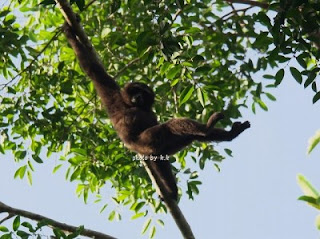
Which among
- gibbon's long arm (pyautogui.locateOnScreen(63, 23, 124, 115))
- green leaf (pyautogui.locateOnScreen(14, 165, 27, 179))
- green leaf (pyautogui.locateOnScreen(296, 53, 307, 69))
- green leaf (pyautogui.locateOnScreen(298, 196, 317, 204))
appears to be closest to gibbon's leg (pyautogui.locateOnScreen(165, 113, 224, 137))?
gibbon's long arm (pyautogui.locateOnScreen(63, 23, 124, 115))

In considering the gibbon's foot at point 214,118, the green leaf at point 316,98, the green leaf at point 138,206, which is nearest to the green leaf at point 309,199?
the green leaf at point 316,98

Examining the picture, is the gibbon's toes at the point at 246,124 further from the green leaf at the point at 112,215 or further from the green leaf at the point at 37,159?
the green leaf at the point at 37,159

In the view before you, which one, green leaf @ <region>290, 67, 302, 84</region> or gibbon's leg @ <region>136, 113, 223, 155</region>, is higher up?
gibbon's leg @ <region>136, 113, 223, 155</region>

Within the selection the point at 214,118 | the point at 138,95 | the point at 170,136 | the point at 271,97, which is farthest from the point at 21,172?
the point at 271,97

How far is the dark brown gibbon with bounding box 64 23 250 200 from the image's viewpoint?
7.18m

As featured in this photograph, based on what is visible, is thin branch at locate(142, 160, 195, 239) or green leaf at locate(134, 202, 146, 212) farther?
green leaf at locate(134, 202, 146, 212)

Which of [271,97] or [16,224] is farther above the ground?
[271,97]

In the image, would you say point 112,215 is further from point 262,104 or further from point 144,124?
point 262,104

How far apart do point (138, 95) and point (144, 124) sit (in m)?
0.54

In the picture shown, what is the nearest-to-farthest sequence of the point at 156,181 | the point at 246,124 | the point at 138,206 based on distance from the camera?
the point at 156,181 → the point at 246,124 → the point at 138,206

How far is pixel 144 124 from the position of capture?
26.7 feet

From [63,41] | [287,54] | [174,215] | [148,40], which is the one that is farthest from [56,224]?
[63,41]

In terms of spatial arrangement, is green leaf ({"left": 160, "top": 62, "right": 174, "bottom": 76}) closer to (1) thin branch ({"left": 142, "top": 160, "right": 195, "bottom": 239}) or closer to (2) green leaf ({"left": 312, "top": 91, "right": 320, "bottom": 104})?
(1) thin branch ({"left": 142, "top": 160, "right": 195, "bottom": 239})

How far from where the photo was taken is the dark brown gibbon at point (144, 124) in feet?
23.6
